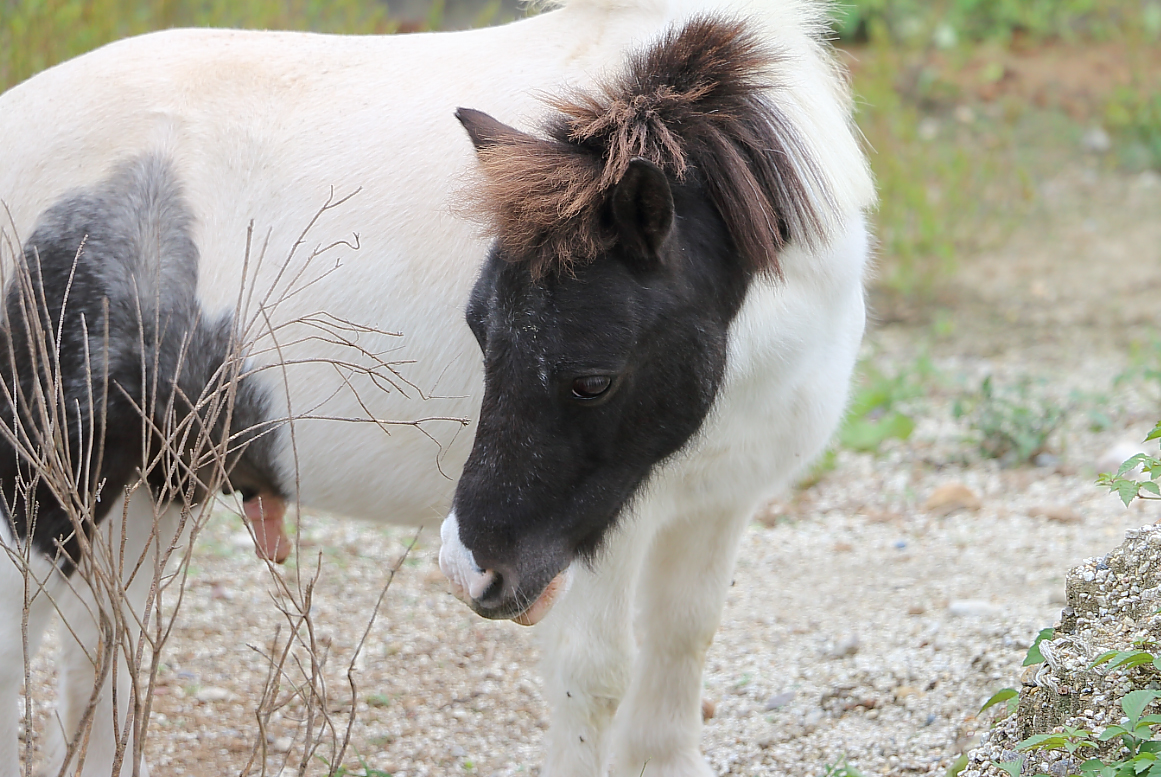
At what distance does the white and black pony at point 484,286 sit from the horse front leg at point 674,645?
12mm

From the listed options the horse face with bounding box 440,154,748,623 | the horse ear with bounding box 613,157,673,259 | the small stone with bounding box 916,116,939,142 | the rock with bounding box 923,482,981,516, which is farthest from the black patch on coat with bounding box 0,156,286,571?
the small stone with bounding box 916,116,939,142

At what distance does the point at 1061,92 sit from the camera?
8.37 m

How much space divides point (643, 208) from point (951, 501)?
2.98 metres

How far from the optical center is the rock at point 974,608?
332 cm

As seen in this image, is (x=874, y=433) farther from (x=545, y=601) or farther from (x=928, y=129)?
(x=928, y=129)

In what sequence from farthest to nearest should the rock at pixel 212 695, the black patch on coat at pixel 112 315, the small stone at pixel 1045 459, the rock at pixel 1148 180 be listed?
Answer: the rock at pixel 1148 180 < the small stone at pixel 1045 459 < the rock at pixel 212 695 < the black patch on coat at pixel 112 315

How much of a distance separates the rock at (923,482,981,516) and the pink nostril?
2.93m

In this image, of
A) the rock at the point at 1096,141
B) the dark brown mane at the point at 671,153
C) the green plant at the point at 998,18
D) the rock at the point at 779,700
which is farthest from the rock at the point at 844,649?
the green plant at the point at 998,18

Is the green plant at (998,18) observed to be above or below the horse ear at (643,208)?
below

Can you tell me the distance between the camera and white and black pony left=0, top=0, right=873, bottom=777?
185 centimetres

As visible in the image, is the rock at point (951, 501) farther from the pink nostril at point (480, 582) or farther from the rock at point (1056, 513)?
the pink nostril at point (480, 582)

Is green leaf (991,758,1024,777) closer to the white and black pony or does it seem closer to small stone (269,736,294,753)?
the white and black pony

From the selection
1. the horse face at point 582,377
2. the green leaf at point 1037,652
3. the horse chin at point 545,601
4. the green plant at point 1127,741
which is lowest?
A: the green leaf at point 1037,652

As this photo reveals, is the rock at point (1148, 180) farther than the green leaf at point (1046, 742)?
Yes
